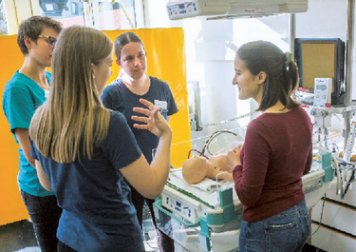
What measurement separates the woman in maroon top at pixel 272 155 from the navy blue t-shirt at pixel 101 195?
1.29 ft

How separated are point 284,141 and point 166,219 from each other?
0.74 meters

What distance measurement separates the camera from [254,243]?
1.31 metres

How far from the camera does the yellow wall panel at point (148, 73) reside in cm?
299

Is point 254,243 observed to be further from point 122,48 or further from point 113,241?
point 122,48

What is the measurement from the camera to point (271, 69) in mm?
1248

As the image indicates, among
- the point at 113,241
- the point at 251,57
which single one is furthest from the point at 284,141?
the point at 113,241

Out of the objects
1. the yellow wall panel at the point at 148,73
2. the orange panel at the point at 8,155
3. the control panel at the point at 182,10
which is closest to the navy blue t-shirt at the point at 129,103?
the control panel at the point at 182,10

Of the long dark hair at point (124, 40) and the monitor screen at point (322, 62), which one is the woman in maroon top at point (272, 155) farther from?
the monitor screen at point (322, 62)

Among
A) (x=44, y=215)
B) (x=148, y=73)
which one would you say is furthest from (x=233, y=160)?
(x=148, y=73)

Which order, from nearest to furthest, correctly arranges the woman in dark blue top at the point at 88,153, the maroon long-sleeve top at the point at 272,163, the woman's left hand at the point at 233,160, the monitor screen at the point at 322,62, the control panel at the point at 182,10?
the woman in dark blue top at the point at 88,153
the maroon long-sleeve top at the point at 272,163
the woman's left hand at the point at 233,160
the control panel at the point at 182,10
the monitor screen at the point at 322,62

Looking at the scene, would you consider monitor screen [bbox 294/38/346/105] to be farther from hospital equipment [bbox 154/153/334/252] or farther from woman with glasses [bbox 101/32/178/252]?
woman with glasses [bbox 101/32/178/252]

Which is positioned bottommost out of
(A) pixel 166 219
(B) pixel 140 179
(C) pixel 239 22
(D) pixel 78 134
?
(A) pixel 166 219

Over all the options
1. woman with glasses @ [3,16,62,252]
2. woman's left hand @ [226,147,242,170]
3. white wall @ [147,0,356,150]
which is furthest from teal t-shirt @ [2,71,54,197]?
white wall @ [147,0,356,150]

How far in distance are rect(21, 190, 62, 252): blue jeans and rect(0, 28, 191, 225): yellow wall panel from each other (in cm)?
132
